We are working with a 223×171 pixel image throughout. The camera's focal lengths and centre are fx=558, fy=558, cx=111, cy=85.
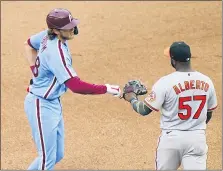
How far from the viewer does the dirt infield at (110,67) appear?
25.3ft

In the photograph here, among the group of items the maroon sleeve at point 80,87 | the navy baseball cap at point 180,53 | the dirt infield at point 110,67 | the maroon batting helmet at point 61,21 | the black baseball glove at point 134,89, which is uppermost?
the maroon batting helmet at point 61,21

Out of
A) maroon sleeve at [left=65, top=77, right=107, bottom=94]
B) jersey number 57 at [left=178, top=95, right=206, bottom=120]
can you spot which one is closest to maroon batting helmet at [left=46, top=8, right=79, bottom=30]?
maroon sleeve at [left=65, top=77, right=107, bottom=94]

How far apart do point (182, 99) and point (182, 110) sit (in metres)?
0.11

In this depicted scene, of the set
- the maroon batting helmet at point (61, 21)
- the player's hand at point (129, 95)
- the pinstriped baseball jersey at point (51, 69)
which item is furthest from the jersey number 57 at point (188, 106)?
the maroon batting helmet at point (61, 21)

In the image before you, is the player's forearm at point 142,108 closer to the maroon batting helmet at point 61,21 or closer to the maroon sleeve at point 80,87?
the maroon sleeve at point 80,87

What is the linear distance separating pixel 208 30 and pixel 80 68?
11.5ft

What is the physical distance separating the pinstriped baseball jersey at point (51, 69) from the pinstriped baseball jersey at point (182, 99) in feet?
3.15

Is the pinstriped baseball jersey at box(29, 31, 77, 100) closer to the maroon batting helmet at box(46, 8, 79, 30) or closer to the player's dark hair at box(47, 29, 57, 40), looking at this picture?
the player's dark hair at box(47, 29, 57, 40)

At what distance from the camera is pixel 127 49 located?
12062 millimetres

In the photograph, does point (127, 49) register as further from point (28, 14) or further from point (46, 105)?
point (46, 105)

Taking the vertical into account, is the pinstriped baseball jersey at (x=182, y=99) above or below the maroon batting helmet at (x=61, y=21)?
below

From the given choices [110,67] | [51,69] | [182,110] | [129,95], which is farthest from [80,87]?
[110,67]

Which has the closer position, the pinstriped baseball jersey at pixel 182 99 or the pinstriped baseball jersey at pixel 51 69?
the pinstriped baseball jersey at pixel 182 99

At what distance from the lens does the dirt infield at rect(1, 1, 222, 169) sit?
7.71 m
